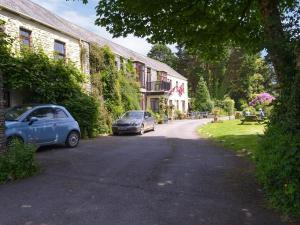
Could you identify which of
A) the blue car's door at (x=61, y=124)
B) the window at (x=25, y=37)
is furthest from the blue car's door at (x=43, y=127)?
the window at (x=25, y=37)

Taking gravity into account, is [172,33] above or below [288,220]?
above

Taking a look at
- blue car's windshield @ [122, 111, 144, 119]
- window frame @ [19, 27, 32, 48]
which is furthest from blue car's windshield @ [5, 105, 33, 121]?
blue car's windshield @ [122, 111, 144, 119]

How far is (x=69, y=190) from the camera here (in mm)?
7090

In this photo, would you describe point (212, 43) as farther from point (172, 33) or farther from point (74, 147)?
point (74, 147)

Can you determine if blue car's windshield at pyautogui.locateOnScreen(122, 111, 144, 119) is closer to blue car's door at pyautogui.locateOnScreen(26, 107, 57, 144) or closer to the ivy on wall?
the ivy on wall

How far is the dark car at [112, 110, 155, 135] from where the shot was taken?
21984 mm

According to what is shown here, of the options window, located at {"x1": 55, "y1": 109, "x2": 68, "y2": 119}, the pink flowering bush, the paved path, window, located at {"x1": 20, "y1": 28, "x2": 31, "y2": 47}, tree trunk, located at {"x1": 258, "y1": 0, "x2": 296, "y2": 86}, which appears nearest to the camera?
the paved path

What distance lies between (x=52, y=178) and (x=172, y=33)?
783 centimetres

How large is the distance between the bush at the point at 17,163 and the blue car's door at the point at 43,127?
12.4ft

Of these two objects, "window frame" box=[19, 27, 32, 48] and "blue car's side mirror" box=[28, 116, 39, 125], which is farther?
"window frame" box=[19, 27, 32, 48]

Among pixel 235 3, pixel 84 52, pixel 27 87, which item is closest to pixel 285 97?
pixel 235 3

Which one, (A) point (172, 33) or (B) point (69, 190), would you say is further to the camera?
(A) point (172, 33)

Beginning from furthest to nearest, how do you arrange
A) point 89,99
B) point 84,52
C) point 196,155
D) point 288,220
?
point 84,52 < point 89,99 < point 196,155 < point 288,220

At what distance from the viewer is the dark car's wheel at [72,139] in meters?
14.2
